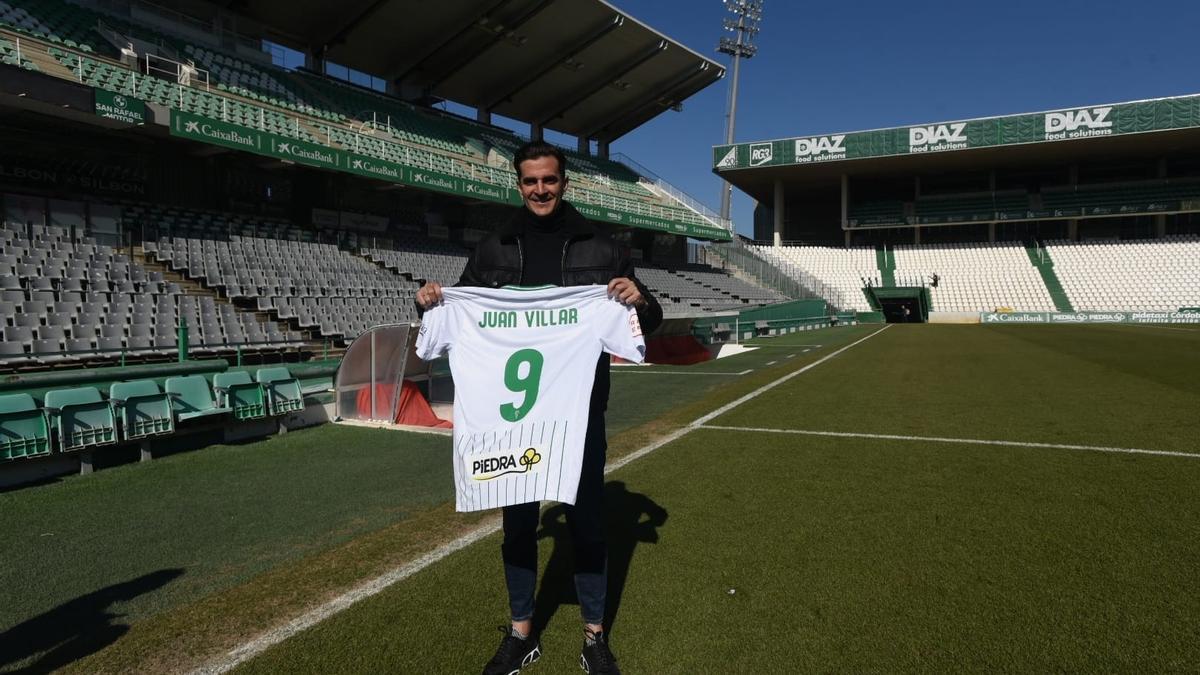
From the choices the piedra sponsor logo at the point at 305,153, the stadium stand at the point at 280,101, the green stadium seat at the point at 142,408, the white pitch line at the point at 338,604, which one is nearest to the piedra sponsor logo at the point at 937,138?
the stadium stand at the point at 280,101

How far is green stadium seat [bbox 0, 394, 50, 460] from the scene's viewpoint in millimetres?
5270

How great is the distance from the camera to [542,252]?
2900 millimetres

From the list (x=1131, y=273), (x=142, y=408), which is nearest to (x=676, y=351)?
(x=142, y=408)

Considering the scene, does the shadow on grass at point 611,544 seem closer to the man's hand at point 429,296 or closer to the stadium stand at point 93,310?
the man's hand at point 429,296

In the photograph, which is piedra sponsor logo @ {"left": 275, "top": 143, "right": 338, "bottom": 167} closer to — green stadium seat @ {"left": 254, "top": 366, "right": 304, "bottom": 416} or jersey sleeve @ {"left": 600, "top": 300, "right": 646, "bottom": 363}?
green stadium seat @ {"left": 254, "top": 366, "right": 304, "bottom": 416}

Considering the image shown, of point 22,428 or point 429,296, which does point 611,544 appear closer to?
point 429,296

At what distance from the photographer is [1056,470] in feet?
17.8

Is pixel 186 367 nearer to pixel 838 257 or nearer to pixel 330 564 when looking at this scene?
pixel 330 564

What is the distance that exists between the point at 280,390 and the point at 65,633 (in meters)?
4.97

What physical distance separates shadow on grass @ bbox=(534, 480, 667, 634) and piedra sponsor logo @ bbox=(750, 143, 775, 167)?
159ft

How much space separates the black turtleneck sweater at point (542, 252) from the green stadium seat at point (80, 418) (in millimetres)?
5025

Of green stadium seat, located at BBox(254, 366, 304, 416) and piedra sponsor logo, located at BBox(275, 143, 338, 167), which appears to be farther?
piedra sponsor logo, located at BBox(275, 143, 338, 167)

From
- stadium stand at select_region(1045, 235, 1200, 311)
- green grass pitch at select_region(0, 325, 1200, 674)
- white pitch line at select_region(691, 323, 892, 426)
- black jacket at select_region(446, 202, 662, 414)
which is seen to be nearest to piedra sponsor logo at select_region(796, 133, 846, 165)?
stadium stand at select_region(1045, 235, 1200, 311)

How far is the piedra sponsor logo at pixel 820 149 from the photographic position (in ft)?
159
